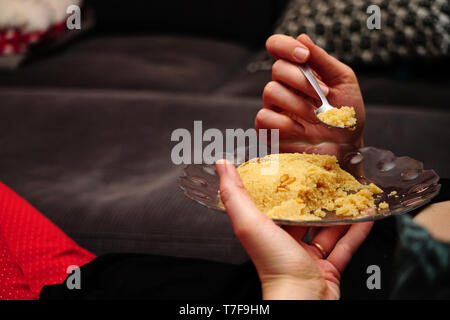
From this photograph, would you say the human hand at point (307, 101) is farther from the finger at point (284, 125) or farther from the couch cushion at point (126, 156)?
the couch cushion at point (126, 156)

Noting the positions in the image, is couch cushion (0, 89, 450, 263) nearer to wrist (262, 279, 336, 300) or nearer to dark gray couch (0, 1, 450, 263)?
dark gray couch (0, 1, 450, 263)

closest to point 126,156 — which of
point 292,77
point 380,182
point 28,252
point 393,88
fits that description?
point 28,252

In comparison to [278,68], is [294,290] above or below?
below

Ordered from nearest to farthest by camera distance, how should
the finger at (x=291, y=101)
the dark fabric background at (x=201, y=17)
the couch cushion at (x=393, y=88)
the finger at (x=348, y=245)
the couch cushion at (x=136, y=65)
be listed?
the finger at (x=348, y=245)
the finger at (x=291, y=101)
the couch cushion at (x=393, y=88)
the couch cushion at (x=136, y=65)
the dark fabric background at (x=201, y=17)

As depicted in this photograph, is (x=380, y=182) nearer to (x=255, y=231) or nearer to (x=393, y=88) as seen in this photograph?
(x=255, y=231)

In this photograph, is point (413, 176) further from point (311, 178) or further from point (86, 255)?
point (86, 255)

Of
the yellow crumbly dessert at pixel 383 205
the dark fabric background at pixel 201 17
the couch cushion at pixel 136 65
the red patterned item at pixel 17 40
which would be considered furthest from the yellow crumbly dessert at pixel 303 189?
the dark fabric background at pixel 201 17
